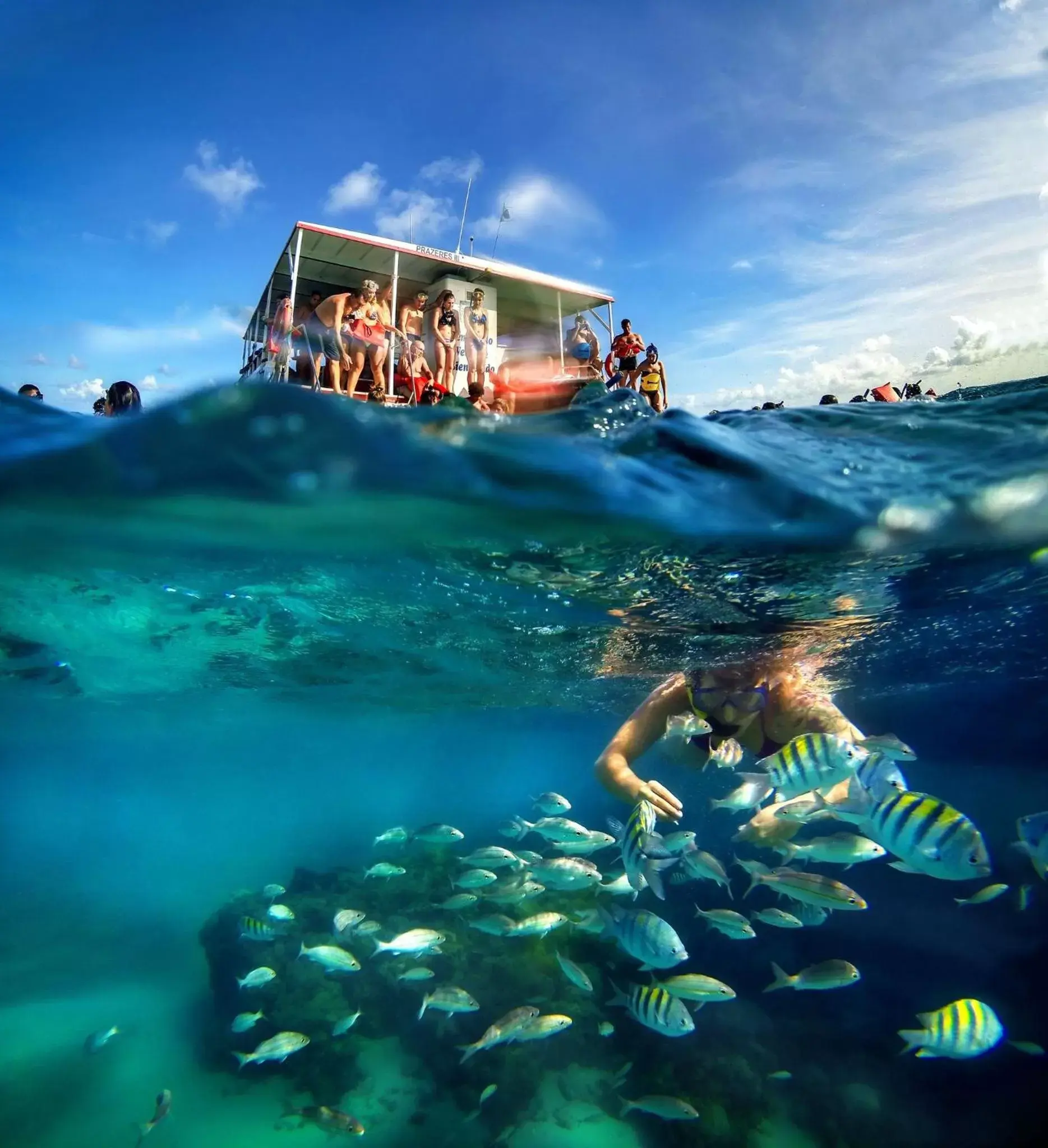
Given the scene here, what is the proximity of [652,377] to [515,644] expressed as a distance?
285 inches

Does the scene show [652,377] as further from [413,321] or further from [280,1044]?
[280,1044]

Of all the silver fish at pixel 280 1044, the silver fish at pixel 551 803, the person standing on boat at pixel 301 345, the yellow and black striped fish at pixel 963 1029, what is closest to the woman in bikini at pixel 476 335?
the person standing on boat at pixel 301 345

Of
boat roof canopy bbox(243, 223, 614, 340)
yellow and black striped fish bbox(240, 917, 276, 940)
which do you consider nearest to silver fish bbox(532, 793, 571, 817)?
yellow and black striped fish bbox(240, 917, 276, 940)

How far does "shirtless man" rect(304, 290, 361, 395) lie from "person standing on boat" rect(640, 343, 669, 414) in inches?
193

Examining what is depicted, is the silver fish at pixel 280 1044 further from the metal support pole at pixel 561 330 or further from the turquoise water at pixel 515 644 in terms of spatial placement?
the metal support pole at pixel 561 330

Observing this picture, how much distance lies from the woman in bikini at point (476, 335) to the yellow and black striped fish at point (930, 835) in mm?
12059

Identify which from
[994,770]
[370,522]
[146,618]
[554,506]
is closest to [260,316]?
[146,618]

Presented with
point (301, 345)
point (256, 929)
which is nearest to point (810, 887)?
point (256, 929)

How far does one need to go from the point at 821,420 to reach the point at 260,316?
43.1ft

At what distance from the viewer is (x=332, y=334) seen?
1061cm

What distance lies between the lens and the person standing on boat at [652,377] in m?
11.3

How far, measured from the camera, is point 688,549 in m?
8.69

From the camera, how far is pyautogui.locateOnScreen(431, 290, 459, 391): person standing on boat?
1249cm

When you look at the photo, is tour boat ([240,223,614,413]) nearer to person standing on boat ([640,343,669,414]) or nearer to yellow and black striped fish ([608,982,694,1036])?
person standing on boat ([640,343,669,414])
